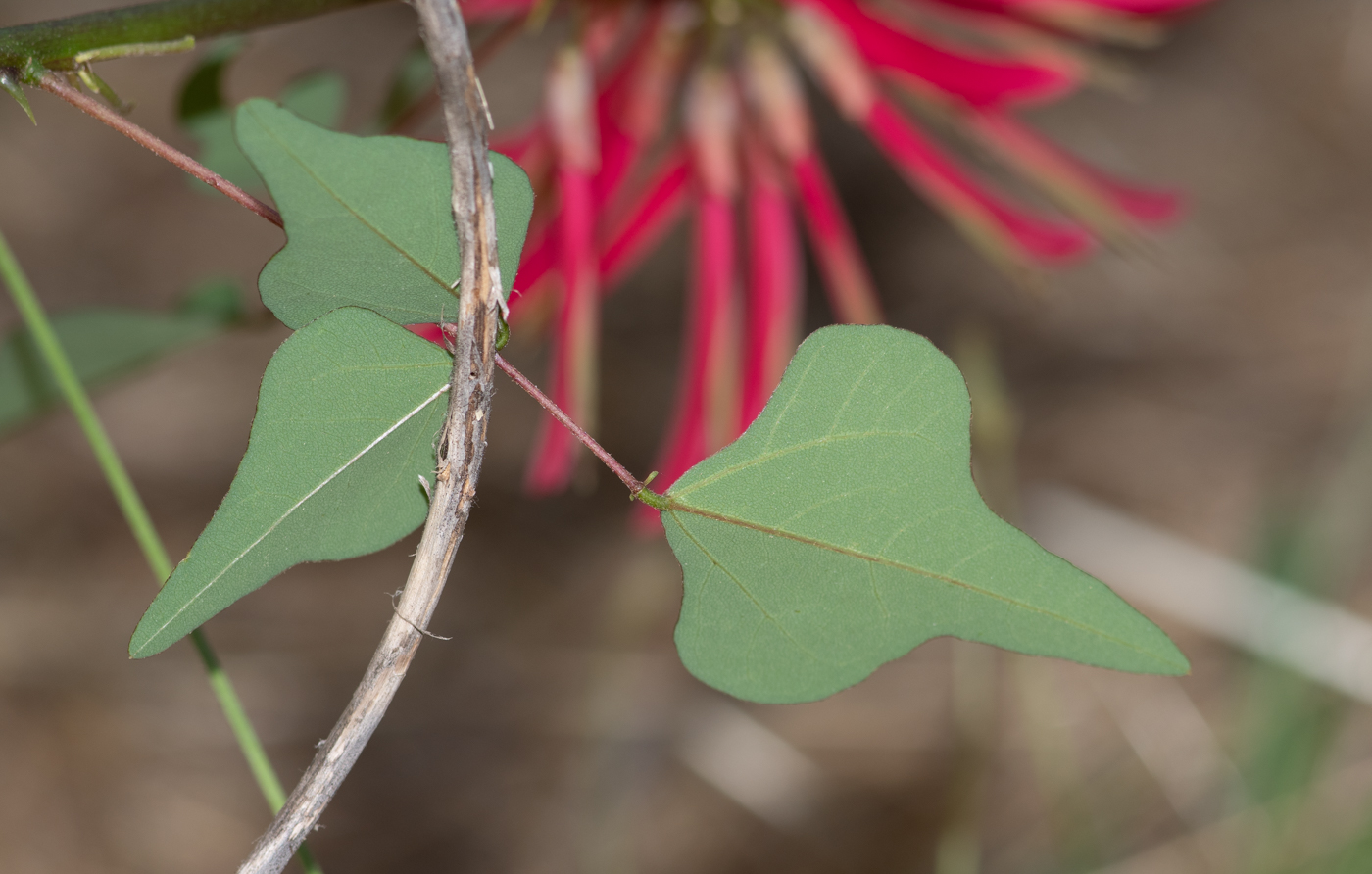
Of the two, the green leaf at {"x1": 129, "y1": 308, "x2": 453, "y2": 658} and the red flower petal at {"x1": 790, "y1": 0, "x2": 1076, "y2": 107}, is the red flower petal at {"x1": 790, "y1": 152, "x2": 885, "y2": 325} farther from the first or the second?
the green leaf at {"x1": 129, "y1": 308, "x2": 453, "y2": 658}

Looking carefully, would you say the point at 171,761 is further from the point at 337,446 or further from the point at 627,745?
the point at 337,446

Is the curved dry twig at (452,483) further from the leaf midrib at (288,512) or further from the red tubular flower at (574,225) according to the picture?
the red tubular flower at (574,225)

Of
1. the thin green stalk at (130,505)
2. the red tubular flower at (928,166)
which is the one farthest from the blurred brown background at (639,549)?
the thin green stalk at (130,505)

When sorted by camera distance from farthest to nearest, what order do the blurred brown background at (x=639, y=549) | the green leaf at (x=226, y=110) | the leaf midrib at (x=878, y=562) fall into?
1. the blurred brown background at (x=639, y=549)
2. the green leaf at (x=226, y=110)
3. the leaf midrib at (x=878, y=562)

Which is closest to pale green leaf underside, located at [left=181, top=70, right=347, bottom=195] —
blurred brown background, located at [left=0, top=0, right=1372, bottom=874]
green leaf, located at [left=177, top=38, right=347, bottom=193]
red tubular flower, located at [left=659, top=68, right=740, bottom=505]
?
green leaf, located at [left=177, top=38, right=347, bottom=193]

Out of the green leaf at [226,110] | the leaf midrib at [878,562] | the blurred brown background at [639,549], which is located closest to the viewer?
the leaf midrib at [878,562]

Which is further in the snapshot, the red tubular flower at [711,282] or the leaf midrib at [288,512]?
the red tubular flower at [711,282]

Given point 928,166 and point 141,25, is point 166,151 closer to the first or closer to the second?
point 141,25

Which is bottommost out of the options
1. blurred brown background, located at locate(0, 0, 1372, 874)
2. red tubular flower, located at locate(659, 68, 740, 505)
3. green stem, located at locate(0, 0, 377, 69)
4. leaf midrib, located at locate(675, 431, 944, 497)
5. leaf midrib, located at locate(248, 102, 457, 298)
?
blurred brown background, located at locate(0, 0, 1372, 874)
